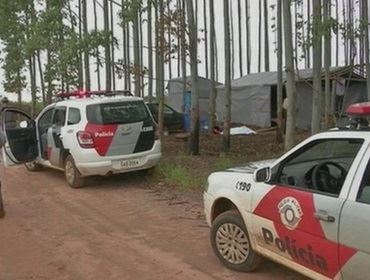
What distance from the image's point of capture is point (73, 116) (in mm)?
10883

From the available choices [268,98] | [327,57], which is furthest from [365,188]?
[268,98]

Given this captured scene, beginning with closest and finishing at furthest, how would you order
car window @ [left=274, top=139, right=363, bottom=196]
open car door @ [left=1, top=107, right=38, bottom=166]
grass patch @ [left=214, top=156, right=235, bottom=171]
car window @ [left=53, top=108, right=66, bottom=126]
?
car window @ [left=274, top=139, right=363, bottom=196] < open car door @ [left=1, top=107, right=38, bottom=166] < car window @ [left=53, top=108, right=66, bottom=126] < grass patch @ [left=214, top=156, right=235, bottom=171]

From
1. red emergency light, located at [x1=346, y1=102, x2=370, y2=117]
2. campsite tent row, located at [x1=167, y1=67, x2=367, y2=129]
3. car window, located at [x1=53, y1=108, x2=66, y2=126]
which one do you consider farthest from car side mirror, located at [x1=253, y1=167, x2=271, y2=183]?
campsite tent row, located at [x1=167, y1=67, x2=367, y2=129]

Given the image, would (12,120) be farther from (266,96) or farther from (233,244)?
(266,96)

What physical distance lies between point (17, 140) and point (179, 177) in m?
3.05

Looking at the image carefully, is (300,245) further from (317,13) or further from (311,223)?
(317,13)

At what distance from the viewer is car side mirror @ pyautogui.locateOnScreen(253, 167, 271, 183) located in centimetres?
488

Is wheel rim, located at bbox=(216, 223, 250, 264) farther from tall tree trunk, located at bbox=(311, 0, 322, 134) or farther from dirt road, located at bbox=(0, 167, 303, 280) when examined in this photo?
tall tree trunk, located at bbox=(311, 0, 322, 134)

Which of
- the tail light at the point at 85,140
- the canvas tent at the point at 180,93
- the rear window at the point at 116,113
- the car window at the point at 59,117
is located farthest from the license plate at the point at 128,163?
the canvas tent at the point at 180,93

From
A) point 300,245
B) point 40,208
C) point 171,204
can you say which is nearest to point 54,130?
point 40,208

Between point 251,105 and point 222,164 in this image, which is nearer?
point 222,164

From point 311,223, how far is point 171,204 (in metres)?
4.87

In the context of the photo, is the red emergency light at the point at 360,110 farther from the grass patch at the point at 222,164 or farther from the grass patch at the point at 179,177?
the grass patch at the point at 222,164

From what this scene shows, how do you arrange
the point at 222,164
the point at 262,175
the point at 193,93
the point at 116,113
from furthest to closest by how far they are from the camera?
the point at 193,93, the point at 222,164, the point at 116,113, the point at 262,175
